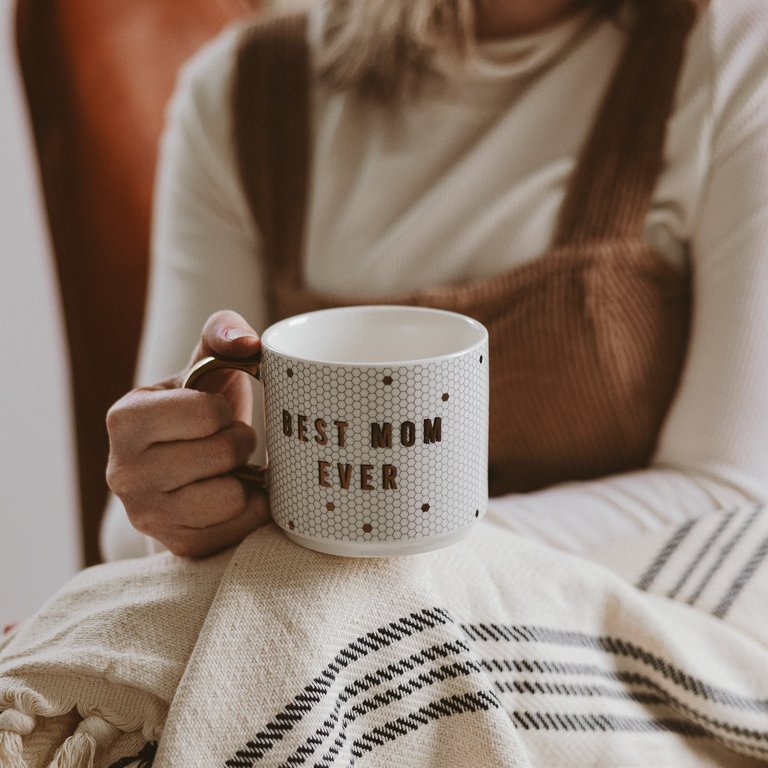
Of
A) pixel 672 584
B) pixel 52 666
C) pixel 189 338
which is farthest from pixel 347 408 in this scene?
pixel 189 338

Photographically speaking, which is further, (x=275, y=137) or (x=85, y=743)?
(x=275, y=137)

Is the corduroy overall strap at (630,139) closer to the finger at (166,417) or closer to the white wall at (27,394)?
the finger at (166,417)

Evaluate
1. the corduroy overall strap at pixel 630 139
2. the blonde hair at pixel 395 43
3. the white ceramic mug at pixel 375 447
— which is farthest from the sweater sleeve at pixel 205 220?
the white ceramic mug at pixel 375 447

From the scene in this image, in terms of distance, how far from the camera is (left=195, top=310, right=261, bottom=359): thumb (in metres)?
0.45

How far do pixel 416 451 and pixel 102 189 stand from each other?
30.8 inches

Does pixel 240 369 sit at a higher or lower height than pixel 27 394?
higher

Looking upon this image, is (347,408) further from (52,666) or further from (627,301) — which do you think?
(627,301)

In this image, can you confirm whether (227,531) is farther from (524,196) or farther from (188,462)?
(524,196)

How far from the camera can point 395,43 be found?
0.89 metres

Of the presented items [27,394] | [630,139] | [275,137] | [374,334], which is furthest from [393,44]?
[27,394]

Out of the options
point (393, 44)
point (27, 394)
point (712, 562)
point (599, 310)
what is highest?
point (393, 44)

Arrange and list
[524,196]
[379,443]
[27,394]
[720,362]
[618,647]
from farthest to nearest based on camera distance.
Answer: [27,394] < [524,196] < [720,362] < [618,647] < [379,443]

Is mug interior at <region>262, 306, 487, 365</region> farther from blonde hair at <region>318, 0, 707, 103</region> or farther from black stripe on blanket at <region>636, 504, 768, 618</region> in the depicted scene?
blonde hair at <region>318, 0, 707, 103</region>

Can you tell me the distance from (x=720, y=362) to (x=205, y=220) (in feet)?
1.78
